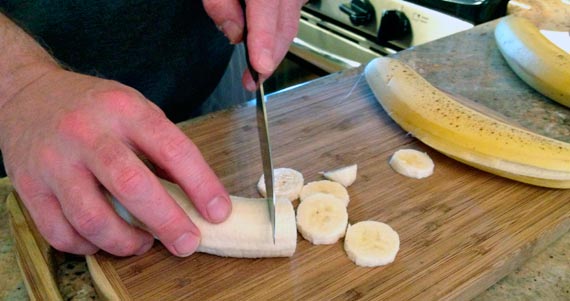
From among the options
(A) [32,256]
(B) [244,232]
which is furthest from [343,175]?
(A) [32,256]

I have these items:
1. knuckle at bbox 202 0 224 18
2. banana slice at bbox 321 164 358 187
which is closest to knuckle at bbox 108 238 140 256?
banana slice at bbox 321 164 358 187

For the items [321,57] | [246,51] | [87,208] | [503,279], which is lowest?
[321,57]

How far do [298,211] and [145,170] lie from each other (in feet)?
1.10

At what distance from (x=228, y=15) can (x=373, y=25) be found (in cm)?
95

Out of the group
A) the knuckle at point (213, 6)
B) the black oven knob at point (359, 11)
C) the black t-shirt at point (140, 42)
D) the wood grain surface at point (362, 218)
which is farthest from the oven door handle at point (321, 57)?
the knuckle at point (213, 6)

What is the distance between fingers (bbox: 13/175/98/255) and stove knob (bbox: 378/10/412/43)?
136 cm

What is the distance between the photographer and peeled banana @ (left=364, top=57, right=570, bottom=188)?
3.62 feet

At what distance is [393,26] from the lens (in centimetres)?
192

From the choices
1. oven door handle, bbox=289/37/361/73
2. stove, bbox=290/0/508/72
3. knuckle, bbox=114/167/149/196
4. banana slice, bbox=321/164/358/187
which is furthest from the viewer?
oven door handle, bbox=289/37/361/73

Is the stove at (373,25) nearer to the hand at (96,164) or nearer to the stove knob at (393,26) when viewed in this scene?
the stove knob at (393,26)

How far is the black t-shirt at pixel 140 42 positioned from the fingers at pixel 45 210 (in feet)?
1.45

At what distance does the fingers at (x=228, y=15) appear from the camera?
1164 mm

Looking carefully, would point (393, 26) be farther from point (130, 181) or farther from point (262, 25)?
point (130, 181)

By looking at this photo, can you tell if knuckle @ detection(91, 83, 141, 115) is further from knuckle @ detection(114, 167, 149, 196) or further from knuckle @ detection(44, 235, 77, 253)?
knuckle @ detection(44, 235, 77, 253)
